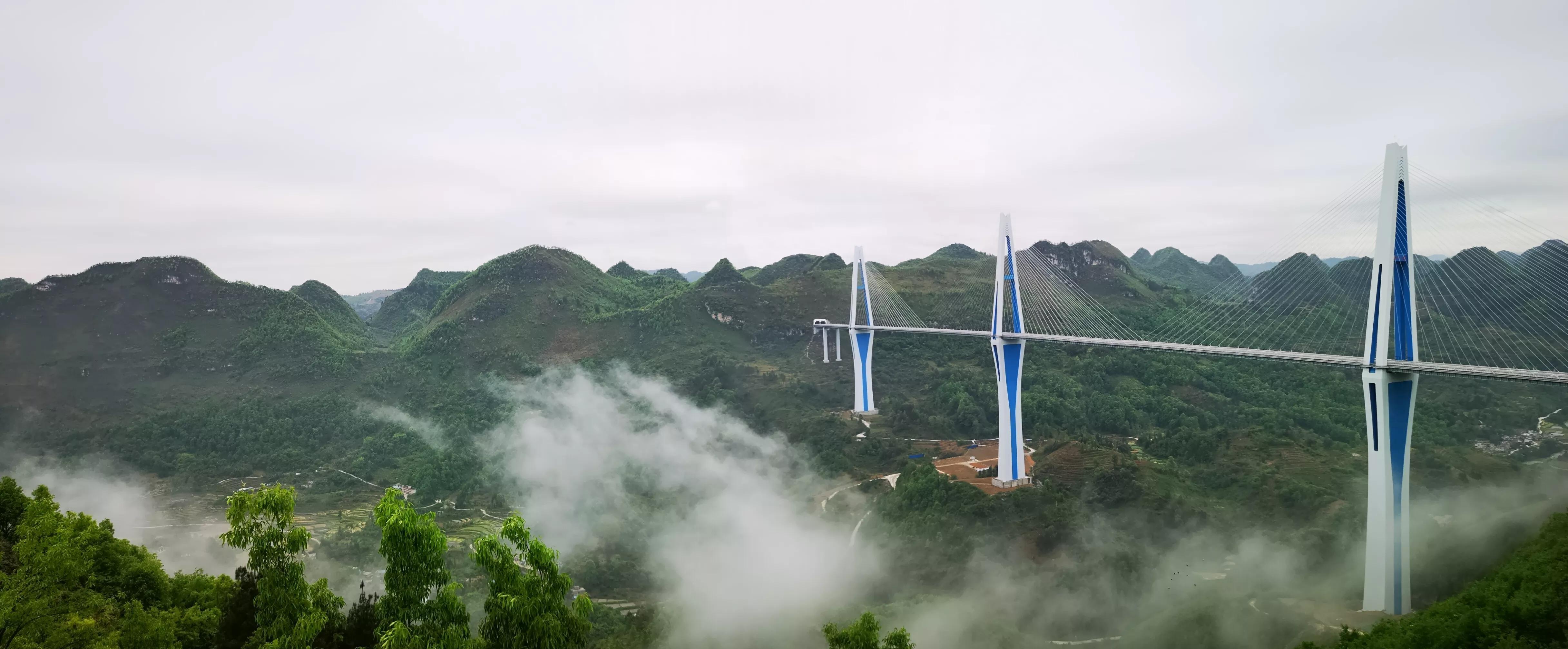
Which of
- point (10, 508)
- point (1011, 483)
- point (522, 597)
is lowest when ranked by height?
point (1011, 483)

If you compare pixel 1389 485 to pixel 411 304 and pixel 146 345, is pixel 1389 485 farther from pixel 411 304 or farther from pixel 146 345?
pixel 411 304

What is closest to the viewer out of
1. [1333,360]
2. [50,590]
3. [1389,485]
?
[50,590]

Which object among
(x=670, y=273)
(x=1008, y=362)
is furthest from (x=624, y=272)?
(x=1008, y=362)

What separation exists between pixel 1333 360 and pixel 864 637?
16417 mm

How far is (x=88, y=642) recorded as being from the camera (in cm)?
1052

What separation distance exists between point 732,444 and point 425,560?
117 ft

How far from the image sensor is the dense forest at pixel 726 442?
584 inches

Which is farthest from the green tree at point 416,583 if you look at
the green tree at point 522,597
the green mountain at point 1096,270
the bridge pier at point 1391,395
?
the green mountain at point 1096,270

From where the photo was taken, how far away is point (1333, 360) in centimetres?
1870

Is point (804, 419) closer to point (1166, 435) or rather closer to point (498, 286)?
point (1166, 435)

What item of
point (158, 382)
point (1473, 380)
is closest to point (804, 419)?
point (1473, 380)

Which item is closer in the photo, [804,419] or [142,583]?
[142,583]

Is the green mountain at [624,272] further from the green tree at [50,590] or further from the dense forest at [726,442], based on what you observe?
the green tree at [50,590]

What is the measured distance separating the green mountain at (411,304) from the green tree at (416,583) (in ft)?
297
